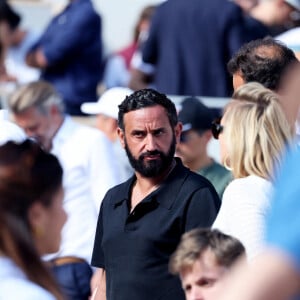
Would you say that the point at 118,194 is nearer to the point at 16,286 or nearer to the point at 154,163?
the point at 154,163

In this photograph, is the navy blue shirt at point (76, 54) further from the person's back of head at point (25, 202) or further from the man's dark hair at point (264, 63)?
the person's back of head at point (25, 202)

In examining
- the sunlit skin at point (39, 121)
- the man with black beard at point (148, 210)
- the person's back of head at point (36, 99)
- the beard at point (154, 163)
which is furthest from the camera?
the person's back of head at point (36, 99)

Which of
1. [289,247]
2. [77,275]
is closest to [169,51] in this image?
[77,275]

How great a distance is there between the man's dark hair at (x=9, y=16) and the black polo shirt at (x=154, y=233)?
4.79m

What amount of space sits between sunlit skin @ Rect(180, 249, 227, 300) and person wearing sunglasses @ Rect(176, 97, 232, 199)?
231 cm

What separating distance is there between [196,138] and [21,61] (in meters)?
3.61

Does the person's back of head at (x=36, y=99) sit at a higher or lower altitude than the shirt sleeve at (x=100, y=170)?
higher

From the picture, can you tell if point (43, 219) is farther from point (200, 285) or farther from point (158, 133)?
point (158, 133)

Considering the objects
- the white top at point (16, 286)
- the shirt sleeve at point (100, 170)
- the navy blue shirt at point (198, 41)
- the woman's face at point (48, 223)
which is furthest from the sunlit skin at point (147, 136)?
the navy blue shirt at point (198, 41)

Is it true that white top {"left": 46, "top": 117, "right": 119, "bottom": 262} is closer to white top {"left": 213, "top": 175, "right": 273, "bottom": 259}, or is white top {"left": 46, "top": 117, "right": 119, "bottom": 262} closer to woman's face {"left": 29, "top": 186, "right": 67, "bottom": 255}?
white top {"left": 213, "top": 175, "right": 273, "bottom": 259}

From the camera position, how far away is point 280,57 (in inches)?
202

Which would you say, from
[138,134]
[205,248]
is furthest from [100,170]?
[205,248]

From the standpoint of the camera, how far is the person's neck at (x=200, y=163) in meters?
6.22

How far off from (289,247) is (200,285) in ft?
5.17
